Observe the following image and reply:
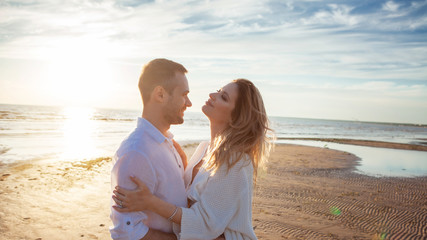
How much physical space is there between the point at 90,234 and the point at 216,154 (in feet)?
14.9

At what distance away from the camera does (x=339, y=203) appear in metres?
9.69

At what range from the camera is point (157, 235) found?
8.66 feet

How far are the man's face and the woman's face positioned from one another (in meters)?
0.51

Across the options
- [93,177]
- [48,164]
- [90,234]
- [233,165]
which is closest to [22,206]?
[90,234]

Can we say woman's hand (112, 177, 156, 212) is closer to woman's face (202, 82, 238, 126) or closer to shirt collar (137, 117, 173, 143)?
shirt collar (137, 117, 173, 143)

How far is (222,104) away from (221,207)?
→ 1194 mm

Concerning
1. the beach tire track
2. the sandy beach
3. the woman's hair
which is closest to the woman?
the woman's hair

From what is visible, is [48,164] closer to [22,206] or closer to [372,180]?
[22,206]

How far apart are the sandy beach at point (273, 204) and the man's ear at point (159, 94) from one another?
14.2 feet

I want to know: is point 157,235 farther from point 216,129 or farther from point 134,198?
point 216,129

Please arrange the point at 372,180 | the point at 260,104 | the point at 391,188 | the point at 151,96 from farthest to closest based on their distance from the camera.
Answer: the point at 372,180
the point at 391,188
the point at 260,104
the point at 151,96

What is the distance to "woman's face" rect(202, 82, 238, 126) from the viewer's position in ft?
11.3

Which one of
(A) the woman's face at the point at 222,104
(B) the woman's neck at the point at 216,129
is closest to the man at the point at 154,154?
(A) the woman's face at the point at 222,104

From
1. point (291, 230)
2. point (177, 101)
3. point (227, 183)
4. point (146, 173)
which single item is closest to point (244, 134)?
point (227, 183)
